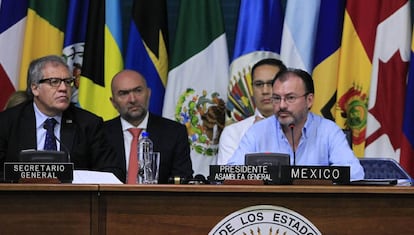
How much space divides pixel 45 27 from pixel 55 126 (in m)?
1.77

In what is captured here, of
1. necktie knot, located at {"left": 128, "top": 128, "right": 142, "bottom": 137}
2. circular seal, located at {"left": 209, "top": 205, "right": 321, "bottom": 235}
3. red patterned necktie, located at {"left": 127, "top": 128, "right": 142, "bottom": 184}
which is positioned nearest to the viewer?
circular seal, located at {"left": 209, "top": 205, "right": 321, "bottom": 235}

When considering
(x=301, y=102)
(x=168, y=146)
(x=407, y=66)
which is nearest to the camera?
(x=301, y=102)

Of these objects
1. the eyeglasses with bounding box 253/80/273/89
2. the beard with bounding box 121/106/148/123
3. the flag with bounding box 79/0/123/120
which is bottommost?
the beard with bounding box 121/106/148/123

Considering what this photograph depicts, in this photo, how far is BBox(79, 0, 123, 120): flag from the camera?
7.24 m

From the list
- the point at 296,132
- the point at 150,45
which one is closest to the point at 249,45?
the point at 150,45

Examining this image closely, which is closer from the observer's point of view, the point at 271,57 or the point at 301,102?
the point at 301,102

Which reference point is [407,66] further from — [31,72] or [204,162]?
[31,72]

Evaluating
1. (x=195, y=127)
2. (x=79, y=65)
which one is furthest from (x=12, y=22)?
(x=195, y=127)

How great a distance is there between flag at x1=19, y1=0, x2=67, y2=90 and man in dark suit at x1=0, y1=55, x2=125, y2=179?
1.52 metres

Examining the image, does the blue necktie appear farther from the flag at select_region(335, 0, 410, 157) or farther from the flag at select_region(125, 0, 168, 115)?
the flag at select_region(335, 0, 410, 157)

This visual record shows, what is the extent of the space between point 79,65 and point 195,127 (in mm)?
977

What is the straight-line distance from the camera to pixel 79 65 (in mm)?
7387

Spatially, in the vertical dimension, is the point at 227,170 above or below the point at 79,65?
below

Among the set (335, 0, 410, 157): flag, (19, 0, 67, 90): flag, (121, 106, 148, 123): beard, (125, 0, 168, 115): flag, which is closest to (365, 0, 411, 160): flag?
(335, 0, 410, 157): flag
